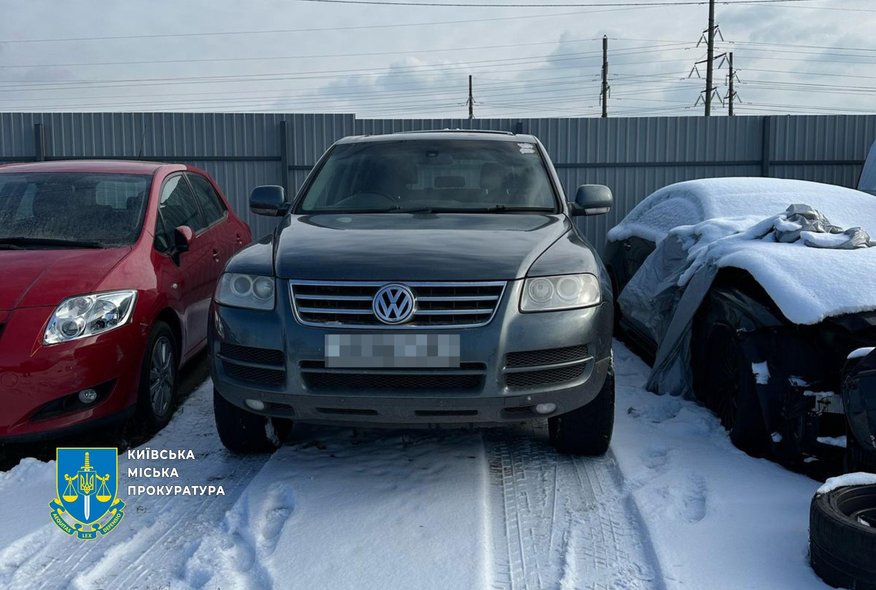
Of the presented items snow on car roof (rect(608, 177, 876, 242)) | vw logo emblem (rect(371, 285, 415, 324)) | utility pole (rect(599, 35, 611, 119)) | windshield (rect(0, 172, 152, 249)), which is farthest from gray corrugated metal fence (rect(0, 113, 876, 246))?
utility pole (rect(599, 35, 611, 119))

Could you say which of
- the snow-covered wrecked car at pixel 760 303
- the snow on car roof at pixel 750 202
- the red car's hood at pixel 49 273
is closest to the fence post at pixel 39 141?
the red car's hood at pixel 49 273

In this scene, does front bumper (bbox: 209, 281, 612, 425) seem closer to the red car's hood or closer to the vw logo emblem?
the vw logo emblem

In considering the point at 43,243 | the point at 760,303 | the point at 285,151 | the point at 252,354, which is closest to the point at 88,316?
the point at 43,243

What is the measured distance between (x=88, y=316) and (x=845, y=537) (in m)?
3.27

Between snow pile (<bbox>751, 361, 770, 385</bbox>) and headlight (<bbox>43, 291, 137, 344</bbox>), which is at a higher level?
headlight (<bbox>43, 291, 137, 344</bbox>)

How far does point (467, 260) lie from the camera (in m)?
3.28

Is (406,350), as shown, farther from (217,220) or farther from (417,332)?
(217,220)

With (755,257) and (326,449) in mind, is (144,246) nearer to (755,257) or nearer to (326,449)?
(326,449)

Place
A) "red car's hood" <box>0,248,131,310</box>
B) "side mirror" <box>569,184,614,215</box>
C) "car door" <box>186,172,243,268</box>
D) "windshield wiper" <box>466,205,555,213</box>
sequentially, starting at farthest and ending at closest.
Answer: "car door" <box>186,172,243,268</box>, "side mirror" <box>569,184,614,215</box>, "windshield wiper" <box>466,205,555,213</box>, "red car's hood" <box>0,248,131,310</box>

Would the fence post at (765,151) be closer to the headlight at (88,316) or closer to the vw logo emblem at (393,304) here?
the vw logo emblem at (393,304)

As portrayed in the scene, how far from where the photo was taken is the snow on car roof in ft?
16.8

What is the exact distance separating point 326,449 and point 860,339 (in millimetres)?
2470

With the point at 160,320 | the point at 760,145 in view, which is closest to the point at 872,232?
the point at 160,320

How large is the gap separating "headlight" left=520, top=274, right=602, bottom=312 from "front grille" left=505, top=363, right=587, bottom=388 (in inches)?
9.8
